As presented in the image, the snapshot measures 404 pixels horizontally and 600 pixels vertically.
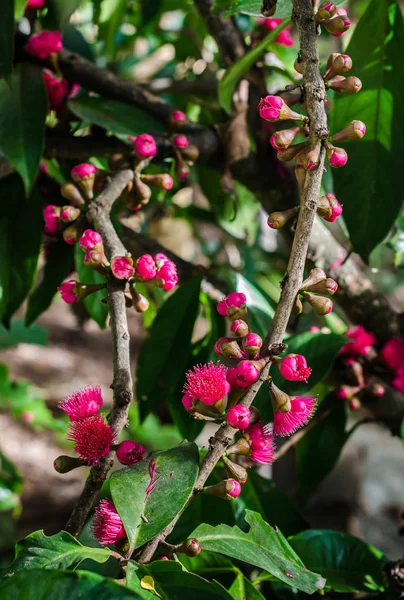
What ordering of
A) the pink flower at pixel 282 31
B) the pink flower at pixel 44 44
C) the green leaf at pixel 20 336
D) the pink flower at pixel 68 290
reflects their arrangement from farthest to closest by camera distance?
the green leaf at pixel 20 336 → the pink flower at pixel 282 31 → the pink flower at pixel 44 44 → the pink flower at pixel 68 290

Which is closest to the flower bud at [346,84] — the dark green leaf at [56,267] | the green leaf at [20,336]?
the dark green leaf at [56,267]

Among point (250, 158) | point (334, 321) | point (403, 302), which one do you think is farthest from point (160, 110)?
point (403, 302)

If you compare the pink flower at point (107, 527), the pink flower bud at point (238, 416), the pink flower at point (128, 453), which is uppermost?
the pink flower bud at point (238, 416)

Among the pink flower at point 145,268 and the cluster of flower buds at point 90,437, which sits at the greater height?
the pink flower at point 145,268

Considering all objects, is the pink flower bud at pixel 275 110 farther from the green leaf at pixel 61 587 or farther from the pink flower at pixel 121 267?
the green leaf at pixel 61 587

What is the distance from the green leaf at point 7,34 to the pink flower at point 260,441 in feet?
1.24

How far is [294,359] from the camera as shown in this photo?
42 centimetres

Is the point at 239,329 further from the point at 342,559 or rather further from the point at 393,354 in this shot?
the point at 393,354

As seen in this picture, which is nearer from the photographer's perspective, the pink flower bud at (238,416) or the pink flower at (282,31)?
the pink flower bud at (238,416)

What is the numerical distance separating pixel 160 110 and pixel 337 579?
0.59 metres

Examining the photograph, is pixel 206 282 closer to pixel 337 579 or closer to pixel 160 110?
pixel 160 110

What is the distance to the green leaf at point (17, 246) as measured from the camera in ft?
2.49

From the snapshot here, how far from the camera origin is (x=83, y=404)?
45cm

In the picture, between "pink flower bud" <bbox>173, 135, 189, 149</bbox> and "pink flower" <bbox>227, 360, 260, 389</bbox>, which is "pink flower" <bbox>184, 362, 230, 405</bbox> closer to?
"pink flower" <bbox>227, 360, 260, 389</bbox>
